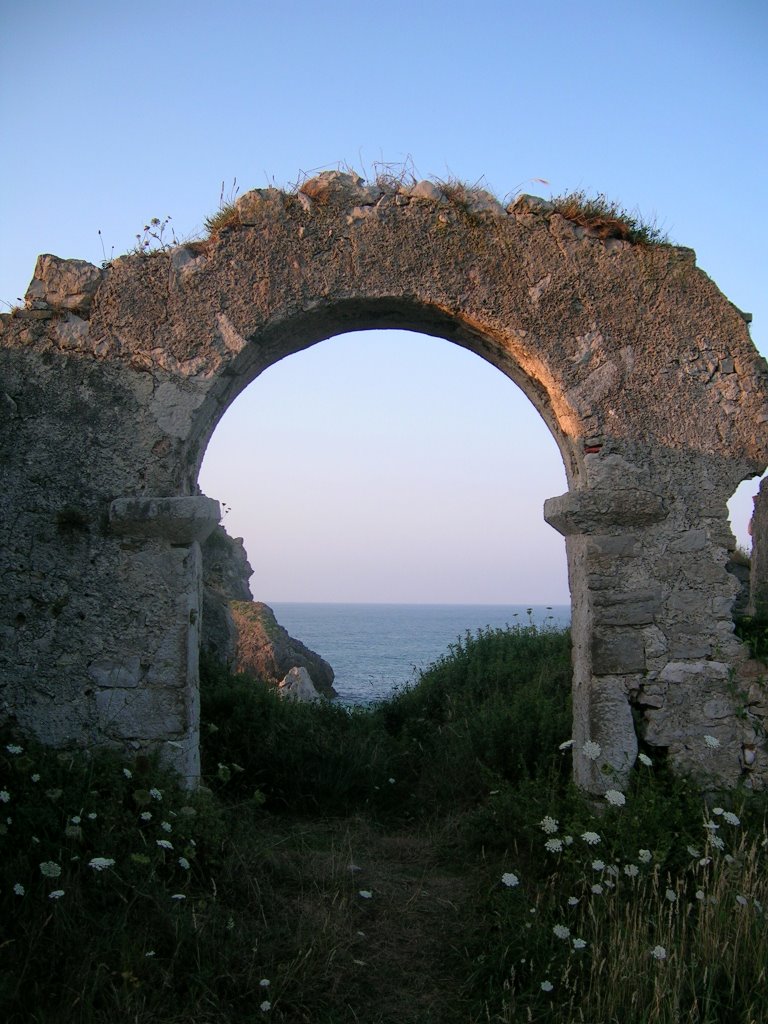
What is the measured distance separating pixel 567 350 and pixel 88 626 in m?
2.94

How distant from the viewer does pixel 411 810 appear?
17.9 ft

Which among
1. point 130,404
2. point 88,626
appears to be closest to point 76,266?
point 130,404

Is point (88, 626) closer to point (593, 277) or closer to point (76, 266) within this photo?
point (76, 266)

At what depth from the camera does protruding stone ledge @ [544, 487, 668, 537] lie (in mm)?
4434

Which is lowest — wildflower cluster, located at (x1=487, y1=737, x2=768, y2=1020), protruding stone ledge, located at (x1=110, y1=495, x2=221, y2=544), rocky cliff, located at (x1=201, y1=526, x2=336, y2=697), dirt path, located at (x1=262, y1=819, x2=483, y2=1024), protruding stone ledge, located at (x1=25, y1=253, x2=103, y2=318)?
dirt path, located at (x1=262, y1=819, x2=483, y2=1024)

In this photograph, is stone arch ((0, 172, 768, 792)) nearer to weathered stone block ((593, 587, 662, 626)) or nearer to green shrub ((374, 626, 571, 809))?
weathered stone block ((593, 587, 662, 626))

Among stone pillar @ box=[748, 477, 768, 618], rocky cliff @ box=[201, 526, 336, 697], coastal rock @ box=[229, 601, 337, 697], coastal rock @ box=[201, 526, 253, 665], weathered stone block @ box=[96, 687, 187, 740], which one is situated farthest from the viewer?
coastal rock @ box=[229, 601, 337, 697]

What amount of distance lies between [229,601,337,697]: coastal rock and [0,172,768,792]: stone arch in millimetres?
5669

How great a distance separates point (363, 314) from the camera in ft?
16.1

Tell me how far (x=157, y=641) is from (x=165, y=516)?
648 mm

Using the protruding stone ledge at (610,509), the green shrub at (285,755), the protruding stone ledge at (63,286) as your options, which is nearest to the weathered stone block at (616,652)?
the protruding stone ledge at (610,509)

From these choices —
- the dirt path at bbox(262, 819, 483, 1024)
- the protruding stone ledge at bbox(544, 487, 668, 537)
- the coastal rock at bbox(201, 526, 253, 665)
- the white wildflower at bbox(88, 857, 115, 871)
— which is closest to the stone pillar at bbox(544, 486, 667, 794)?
the protruding stone ledge at bbox(544, 487, 668, 537)

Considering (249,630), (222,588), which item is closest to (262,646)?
(249,630)

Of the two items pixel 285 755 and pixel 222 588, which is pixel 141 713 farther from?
pixel 222 588
